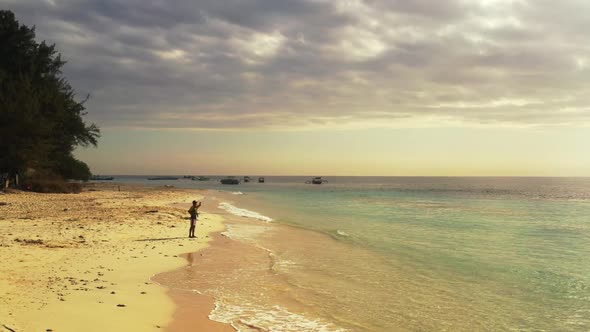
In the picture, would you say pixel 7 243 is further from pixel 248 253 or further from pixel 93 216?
pixel 93 216

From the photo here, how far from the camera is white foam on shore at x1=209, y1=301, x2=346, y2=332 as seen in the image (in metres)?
8.71

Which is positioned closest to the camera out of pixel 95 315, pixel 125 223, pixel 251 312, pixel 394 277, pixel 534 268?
pixel 95 315

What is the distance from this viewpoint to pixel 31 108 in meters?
40.1

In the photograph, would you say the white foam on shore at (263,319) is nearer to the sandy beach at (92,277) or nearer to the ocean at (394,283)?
the ocean at (394,283)

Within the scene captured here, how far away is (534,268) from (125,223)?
62.6 feet

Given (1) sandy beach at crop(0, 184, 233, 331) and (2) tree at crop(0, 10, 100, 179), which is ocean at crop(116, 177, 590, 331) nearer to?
(1) sandy beach at crop(0, 184, 233, 331)

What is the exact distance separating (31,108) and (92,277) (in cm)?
3609

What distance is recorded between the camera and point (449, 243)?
23.1 meters

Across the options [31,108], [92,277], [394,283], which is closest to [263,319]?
[92,277]

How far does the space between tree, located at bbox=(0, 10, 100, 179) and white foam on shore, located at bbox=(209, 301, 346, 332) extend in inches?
1524

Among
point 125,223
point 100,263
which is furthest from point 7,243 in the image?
point 125,223

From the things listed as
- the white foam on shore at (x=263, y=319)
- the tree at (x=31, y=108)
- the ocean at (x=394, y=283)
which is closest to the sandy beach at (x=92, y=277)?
the white foam on shore at (x=263, y=319)

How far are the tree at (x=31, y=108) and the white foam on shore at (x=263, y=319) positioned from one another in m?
38.7

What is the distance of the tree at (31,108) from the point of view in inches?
1578
